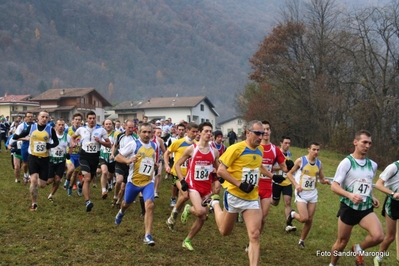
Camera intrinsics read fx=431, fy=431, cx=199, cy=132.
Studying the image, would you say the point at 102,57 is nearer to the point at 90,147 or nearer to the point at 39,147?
the point at 90,147

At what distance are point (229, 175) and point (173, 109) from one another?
73.9 meters

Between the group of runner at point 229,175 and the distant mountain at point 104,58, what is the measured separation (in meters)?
121

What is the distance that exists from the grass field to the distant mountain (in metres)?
122

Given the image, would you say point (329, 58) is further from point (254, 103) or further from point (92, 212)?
point (92, 212)

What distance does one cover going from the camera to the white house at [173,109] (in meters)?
78.8

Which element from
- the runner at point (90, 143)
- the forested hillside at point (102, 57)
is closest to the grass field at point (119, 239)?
the runner at point (90, 143)

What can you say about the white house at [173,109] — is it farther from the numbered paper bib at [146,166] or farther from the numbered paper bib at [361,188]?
the numbered paper bib at [361,188]

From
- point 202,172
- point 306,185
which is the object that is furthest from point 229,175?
point 306,185

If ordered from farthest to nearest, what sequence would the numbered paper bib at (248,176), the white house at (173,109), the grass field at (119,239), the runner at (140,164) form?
1. the white house at (173,109)
2. the runner at (140,164)
3. the grass field at (119,239)
4. the numbered paper bib at (248,176)

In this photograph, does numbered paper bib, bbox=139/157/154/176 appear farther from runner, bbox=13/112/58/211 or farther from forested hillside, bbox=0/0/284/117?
forested hillside, bbox=0/0/284/117

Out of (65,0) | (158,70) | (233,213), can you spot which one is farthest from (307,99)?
(65,0)

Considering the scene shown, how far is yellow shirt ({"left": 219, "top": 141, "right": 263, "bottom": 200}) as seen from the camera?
6.53 m

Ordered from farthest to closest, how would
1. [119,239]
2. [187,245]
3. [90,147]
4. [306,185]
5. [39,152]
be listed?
[90,147] < [39,152] < [306,185] < [119,239] < [187,245]

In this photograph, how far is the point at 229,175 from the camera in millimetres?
6441
